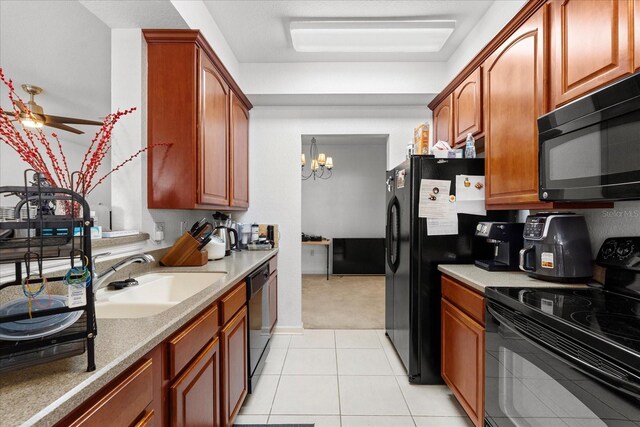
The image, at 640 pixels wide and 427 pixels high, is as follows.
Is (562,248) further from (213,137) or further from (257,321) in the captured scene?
(213,137)

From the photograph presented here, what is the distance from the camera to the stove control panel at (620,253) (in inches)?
52.5

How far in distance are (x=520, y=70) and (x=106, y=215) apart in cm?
261

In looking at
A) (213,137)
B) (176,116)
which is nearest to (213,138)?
(213,137)

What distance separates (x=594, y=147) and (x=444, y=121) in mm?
1650

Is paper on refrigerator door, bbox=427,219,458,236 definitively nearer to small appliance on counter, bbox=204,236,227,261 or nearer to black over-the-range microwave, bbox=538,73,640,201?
black over-the-range microwave, bbox=538,73,640,201

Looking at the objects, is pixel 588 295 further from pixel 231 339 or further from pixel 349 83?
pixel 349 83

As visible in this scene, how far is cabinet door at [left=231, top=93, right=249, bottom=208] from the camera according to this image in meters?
2.65

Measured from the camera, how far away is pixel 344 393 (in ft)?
6.86

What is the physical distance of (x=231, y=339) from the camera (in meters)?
1.60

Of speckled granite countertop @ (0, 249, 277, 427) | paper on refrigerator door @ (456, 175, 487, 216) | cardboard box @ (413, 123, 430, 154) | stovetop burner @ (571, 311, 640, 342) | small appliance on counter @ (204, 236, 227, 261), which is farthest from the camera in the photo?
cardboard box @ (413, 123, 430, 154)

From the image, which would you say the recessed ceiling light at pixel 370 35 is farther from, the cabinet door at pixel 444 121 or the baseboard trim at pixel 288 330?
the baseboard trim at pixel 288 330

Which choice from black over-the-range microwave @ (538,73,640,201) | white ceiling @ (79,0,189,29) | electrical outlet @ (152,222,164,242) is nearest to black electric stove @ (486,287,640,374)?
black over-the-range microwave @ (538,73,640,201)

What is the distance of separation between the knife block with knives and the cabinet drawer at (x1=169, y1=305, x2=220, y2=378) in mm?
693

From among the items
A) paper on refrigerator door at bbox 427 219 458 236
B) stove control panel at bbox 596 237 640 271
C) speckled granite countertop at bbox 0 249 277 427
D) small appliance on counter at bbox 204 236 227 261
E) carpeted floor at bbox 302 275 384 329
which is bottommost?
carpeted floor at bbox 302 275 384 329
